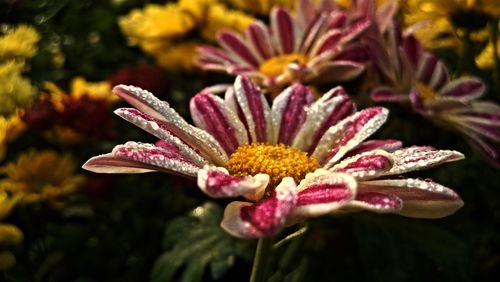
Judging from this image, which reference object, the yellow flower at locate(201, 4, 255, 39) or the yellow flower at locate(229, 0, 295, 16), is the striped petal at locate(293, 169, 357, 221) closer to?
the yellow flower at locate(201, 4, 255, 39)

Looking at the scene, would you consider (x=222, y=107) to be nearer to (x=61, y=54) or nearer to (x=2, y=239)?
(x=2, y=239)

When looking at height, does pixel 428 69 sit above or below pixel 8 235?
below

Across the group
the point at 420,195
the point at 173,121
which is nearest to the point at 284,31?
the point at 173,121

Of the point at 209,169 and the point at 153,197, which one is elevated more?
the point at 209,169

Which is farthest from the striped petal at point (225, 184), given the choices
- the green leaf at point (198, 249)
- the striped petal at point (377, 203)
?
the green leaf at point (198, 249)

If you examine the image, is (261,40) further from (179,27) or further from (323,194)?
(323,194)

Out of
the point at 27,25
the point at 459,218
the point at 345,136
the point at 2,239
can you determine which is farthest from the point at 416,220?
the point at 27,25
